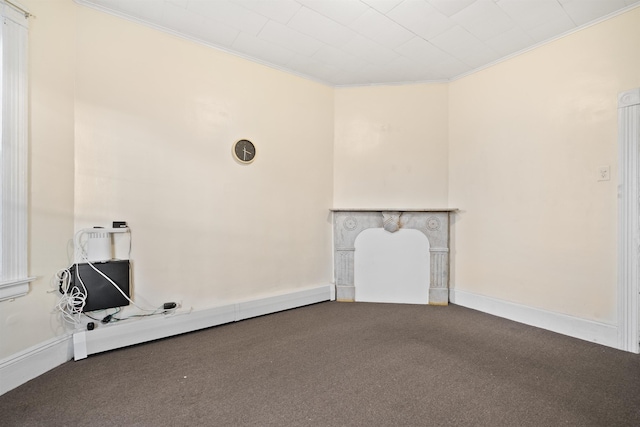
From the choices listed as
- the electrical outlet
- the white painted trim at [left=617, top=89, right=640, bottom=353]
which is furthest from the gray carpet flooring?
the electrical outlet

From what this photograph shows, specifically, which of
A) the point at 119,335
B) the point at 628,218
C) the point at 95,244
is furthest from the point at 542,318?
the point at 95,244

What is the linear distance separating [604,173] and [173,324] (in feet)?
13.5

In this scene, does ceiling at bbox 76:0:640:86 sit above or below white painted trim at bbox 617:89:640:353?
above

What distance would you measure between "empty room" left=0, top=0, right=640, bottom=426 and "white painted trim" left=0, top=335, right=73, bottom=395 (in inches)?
0.5

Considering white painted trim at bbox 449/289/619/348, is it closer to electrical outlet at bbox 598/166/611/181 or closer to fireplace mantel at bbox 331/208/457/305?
fireplace mantel at bbox 331/208/457/305

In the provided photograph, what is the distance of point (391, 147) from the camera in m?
3.79

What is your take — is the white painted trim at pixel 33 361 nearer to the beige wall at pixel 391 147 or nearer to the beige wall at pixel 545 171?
the beige wall at pixel 391 147

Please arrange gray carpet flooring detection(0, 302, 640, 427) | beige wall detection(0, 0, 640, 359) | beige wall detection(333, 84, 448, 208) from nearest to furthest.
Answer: gray carpet flooring detection(0, 302, 640, 427) < beige wall detection(0, 0, 640, 359) < beige wall detection(333, 84, 448, 208)

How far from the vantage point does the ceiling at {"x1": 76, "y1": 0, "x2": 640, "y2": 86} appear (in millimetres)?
2348

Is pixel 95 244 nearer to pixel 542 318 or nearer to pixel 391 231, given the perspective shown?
pixel 391 231

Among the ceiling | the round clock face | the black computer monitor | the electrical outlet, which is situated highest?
the ceiling

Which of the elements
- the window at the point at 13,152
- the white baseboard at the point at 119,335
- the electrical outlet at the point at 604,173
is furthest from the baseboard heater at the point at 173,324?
the electrical outlet at the point at 604,173

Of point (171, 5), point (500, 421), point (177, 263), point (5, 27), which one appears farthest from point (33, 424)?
point (171, 5)

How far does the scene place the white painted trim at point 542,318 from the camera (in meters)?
2.46
